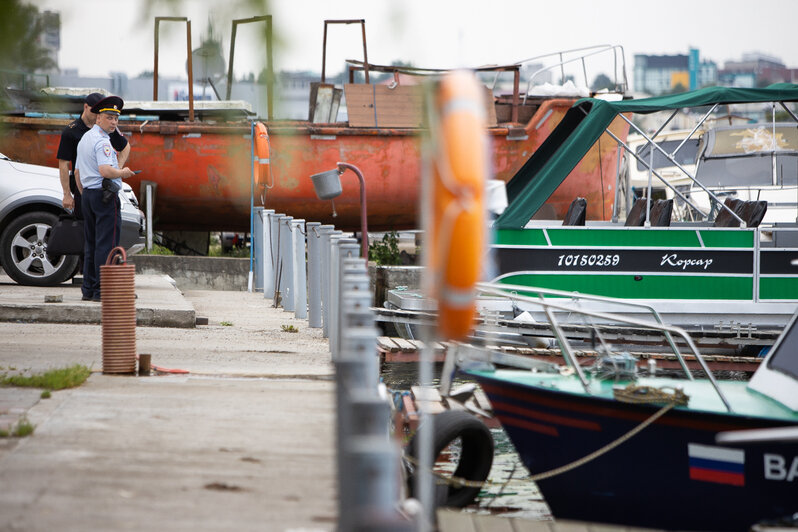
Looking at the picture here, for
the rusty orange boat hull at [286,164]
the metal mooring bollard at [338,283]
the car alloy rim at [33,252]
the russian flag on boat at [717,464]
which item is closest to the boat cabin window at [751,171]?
the rusty orange boat hull at [286,164]

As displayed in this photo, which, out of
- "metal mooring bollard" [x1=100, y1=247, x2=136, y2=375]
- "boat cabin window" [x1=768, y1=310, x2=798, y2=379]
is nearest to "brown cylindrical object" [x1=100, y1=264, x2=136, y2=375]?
"metal mooring bollard" [x1=100, y1=247, x2=136, y2=375]

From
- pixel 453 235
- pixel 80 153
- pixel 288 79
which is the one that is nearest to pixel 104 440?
pixel 288 79

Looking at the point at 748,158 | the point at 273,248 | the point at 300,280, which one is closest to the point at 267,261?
the point at 273,248

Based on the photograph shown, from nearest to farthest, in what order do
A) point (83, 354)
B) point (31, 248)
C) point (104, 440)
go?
point (104, 440) < point (83, 354) < point (31, 248)

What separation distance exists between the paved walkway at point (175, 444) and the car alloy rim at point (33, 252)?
345 centimetres

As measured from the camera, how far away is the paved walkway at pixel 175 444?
429 cm

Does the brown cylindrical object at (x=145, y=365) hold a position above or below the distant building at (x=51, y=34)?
below

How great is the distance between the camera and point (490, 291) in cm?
834

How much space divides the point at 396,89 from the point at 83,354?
13.1m

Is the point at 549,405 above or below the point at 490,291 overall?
below

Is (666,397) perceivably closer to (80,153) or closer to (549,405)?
(549,405)

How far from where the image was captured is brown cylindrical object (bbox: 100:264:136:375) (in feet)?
23.8

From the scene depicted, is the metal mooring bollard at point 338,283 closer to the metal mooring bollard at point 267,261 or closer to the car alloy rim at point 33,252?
the car alloy rim at point 33,252

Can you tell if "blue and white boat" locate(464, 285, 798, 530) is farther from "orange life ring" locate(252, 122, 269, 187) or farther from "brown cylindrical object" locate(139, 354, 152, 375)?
"orange life ring" locate(252, 122, 269, 187)
